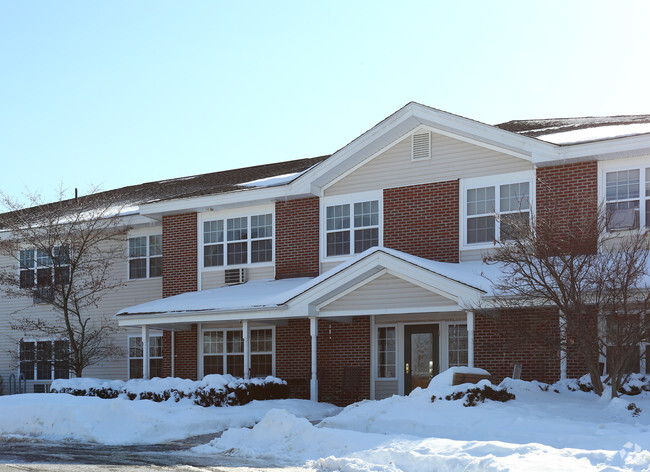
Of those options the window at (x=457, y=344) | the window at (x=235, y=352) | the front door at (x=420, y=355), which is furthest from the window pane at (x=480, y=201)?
the window at (x=235, y=352)

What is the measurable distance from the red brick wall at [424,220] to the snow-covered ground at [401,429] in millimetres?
4382

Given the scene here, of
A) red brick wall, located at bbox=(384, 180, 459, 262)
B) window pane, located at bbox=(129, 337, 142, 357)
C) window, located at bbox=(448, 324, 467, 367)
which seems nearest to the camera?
window, located at bbox=(448, 324, 467, 367)

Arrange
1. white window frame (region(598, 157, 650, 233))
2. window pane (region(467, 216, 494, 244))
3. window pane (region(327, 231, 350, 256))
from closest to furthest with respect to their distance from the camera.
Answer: white window frame (region(598, 157, 650, 233)) → window pane (region(467, 216, 494, 244)) → window pane (region(327, 231, 350, 256))

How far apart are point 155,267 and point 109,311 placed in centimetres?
223

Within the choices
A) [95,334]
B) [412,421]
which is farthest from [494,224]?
[95,334]

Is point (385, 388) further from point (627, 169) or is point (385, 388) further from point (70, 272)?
point (70, 272)

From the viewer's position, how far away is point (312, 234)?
2189cm

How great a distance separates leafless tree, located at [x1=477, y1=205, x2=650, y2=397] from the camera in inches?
550

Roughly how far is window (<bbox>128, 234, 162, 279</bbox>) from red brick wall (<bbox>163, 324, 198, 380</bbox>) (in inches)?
103

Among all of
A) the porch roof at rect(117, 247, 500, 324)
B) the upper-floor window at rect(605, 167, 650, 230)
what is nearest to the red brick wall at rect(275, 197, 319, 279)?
the porch roof at rect(117, 247, 500, 324)

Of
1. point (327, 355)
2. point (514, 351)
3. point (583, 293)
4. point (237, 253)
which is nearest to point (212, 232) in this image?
point (237, 253)

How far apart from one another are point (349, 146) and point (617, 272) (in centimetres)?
849

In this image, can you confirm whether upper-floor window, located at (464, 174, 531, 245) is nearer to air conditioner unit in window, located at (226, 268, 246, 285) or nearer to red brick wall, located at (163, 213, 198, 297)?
air conditioner unit in window, located at (226, 268, 246, 285)

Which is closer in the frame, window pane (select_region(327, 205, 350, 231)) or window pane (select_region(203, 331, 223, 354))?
window pane (select_region(327, 205, 350, 231))
